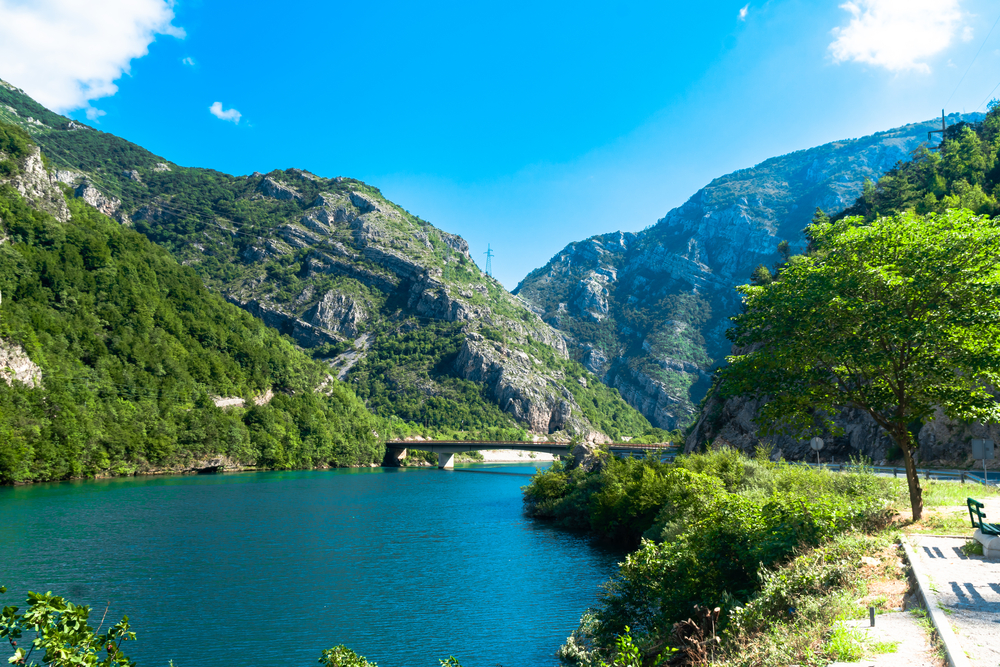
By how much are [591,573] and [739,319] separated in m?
20.0

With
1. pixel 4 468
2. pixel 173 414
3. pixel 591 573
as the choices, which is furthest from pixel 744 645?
pixel 173 414

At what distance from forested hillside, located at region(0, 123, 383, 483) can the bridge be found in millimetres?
6203

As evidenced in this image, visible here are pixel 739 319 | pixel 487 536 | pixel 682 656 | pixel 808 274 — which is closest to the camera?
pixel 682 656

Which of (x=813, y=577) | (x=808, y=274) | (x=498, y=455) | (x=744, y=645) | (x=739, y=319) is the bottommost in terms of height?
(x=498, y=455)

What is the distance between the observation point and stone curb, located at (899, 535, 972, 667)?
6967 mm

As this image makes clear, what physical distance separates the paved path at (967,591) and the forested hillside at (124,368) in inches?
3426

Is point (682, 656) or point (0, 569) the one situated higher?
point (682, 656)

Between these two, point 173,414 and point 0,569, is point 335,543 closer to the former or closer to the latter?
point 0,569

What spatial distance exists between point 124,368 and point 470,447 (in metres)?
72.9

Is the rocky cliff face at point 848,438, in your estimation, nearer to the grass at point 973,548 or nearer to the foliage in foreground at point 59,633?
the grass at point 973,548

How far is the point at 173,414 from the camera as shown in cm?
10369

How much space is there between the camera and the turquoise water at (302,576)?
21.7 metres

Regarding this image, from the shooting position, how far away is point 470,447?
427 ft

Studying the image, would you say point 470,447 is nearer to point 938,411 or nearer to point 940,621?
point 938,411
